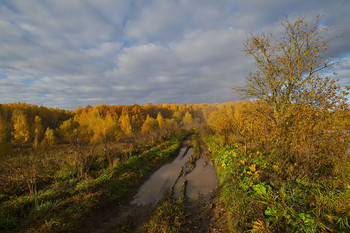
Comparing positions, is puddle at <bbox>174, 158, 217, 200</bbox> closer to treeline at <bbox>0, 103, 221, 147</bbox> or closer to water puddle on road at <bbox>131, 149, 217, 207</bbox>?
water puddle on road at <bbox>131, 149, 217, 207</bbox>

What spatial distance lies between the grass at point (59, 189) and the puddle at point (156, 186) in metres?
0.65

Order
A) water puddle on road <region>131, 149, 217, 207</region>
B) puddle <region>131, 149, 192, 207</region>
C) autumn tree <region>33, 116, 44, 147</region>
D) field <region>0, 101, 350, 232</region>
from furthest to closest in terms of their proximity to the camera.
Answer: autumn tree <region>33, 116, 44, 147</region> → water puddle on road <region>131, 149, 217, 207</region> → puddle <region>131, 149, 192, 207</region> → field <region>0, 101, 350, 232</region>

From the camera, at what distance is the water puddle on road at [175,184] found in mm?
6518

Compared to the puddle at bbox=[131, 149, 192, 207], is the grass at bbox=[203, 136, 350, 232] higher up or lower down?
higher up

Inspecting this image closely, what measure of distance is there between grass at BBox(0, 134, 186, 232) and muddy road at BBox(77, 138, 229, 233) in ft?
1.92

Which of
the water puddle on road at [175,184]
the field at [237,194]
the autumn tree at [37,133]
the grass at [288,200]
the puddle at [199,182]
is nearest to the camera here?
the grass at [288,200]

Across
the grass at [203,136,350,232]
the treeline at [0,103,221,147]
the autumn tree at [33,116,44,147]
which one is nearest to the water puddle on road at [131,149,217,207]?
the grass at [203,136,350,232]

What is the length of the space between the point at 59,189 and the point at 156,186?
14.5 ft

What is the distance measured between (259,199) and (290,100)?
6.08 meters

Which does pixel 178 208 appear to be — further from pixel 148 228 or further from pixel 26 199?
pixel 26 199

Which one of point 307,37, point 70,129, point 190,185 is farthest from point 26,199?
point 70,129

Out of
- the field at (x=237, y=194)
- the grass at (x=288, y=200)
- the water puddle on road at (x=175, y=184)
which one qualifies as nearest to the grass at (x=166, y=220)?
the field at (x=237, y=194)

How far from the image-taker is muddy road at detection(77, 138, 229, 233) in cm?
461

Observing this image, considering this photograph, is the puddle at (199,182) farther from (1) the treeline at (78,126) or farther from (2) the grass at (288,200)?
(1) the treeline at (78,126)
